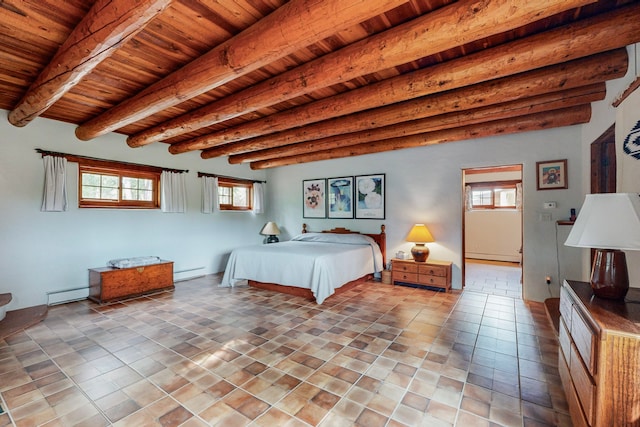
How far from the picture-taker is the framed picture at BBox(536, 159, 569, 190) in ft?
12.4

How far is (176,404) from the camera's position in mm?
1819

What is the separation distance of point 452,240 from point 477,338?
213 centimetres

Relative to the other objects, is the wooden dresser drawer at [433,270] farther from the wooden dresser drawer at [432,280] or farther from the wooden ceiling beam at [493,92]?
the wooden ceiling beam at [493,92]

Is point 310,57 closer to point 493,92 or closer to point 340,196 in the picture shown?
point 493,92

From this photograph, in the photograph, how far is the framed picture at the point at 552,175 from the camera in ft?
12.4

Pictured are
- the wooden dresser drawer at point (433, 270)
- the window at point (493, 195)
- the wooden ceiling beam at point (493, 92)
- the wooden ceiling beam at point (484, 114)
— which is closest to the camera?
the wooden ceiling beam at point (493, 92)

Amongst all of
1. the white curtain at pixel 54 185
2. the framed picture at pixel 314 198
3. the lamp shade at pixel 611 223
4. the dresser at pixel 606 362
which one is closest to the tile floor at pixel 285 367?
the dresser at pixel 606 362

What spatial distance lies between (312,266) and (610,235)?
301cm

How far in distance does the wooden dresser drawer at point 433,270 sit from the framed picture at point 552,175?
1765 millimetres

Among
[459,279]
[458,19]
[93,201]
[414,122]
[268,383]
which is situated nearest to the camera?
[458,19]

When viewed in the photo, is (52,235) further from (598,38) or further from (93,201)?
(598,38)

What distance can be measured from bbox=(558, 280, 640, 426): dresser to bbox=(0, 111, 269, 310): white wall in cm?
544

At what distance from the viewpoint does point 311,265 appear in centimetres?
388

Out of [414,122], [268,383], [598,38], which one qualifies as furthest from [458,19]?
[268,383]
